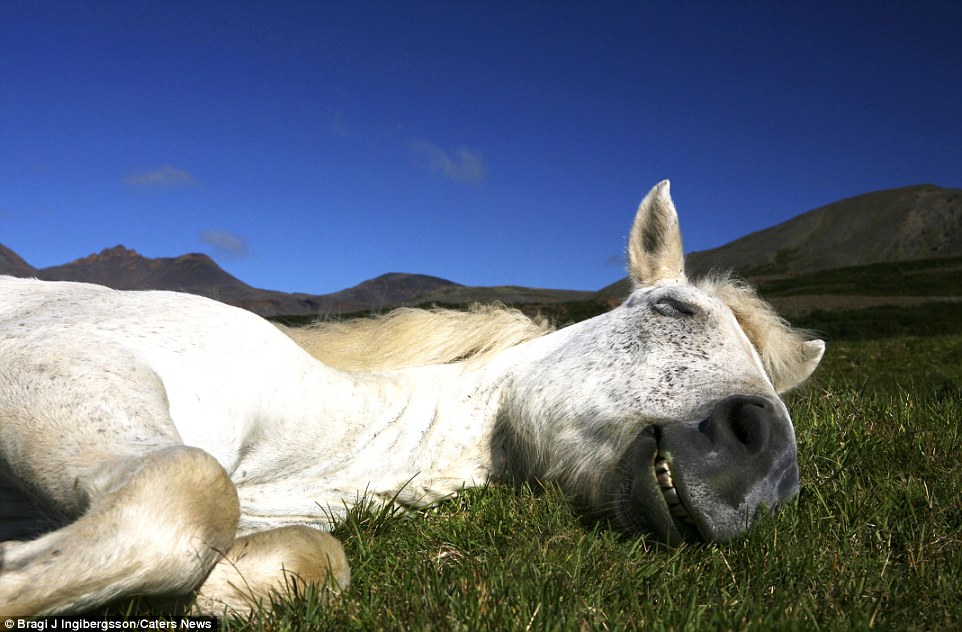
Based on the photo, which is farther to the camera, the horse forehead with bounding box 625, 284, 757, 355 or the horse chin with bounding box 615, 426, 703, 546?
the horse forehead with bounding box 625, 284, 757, 355

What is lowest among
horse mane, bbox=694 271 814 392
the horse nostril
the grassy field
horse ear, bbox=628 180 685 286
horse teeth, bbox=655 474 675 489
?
the grassy field

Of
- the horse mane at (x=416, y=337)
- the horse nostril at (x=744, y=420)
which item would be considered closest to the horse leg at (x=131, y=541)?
the horse nostril at (x=744, y=420)

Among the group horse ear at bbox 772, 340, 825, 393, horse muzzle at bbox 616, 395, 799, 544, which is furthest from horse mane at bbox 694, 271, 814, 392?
horse muzzle at bbox 616, 395, 799, 544

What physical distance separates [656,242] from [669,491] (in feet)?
6.31

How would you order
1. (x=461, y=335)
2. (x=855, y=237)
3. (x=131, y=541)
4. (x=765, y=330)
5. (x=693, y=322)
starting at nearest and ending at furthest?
(x=131, y=541), (x=693, y=322), (x=765, y=330), (x=461, y=335), (x=855, y=237)

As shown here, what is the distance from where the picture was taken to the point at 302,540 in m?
2.58

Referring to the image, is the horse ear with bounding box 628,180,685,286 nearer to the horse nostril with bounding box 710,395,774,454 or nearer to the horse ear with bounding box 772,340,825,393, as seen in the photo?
the horse ear with bounding box 772,340,825,393

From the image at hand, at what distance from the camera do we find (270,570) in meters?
2.47

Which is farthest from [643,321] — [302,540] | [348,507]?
[302,540]

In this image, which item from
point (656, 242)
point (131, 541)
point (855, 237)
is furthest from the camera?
point (855, 237)

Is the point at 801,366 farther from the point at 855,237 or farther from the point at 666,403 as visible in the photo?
the point at 855,237

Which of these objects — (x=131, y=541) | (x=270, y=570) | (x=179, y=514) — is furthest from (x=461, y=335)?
(x=131, y=541)

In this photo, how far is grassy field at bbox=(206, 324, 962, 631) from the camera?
224cm

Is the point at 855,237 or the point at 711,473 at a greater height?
the point at 855,237
